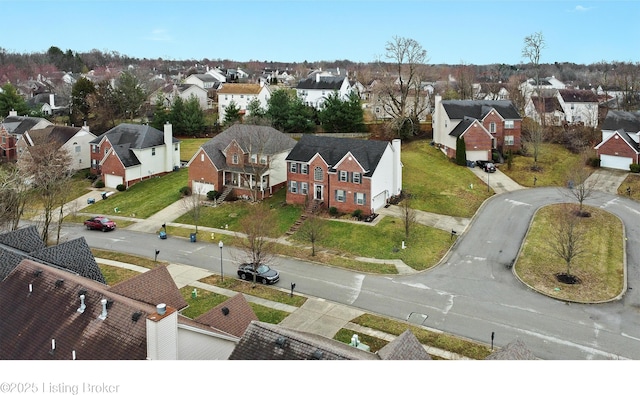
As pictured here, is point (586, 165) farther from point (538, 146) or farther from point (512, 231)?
point (512, 231)

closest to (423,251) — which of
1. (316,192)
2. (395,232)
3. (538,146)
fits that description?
(395,232)

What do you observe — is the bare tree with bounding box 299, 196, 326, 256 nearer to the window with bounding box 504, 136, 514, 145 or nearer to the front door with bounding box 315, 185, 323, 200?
the front door with bounding box 315, 185, 323, 200

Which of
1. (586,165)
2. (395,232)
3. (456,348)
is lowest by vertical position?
(456,348)

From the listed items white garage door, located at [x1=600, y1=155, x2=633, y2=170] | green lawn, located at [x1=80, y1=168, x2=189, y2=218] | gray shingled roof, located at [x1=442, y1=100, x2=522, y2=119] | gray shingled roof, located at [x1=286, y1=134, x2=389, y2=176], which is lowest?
green lawn, located at [x1=80, y1=168, x2=189, y2=218]

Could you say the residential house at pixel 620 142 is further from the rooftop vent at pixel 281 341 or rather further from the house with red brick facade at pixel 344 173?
the rooftop vent at pixel 281 341

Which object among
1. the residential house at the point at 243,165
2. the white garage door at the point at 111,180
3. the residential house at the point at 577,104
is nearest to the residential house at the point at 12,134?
the white garage door at the point at 111,180

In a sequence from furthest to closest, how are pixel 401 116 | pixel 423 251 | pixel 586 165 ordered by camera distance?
pixel 401 116, pixel 586 165, pixel 423 251

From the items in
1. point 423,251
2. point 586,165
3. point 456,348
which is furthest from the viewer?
point 586,165

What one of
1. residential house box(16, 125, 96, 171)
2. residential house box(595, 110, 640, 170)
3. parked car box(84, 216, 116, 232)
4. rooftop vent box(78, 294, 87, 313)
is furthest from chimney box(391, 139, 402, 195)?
residential house box(16, 125, 96, 171)
